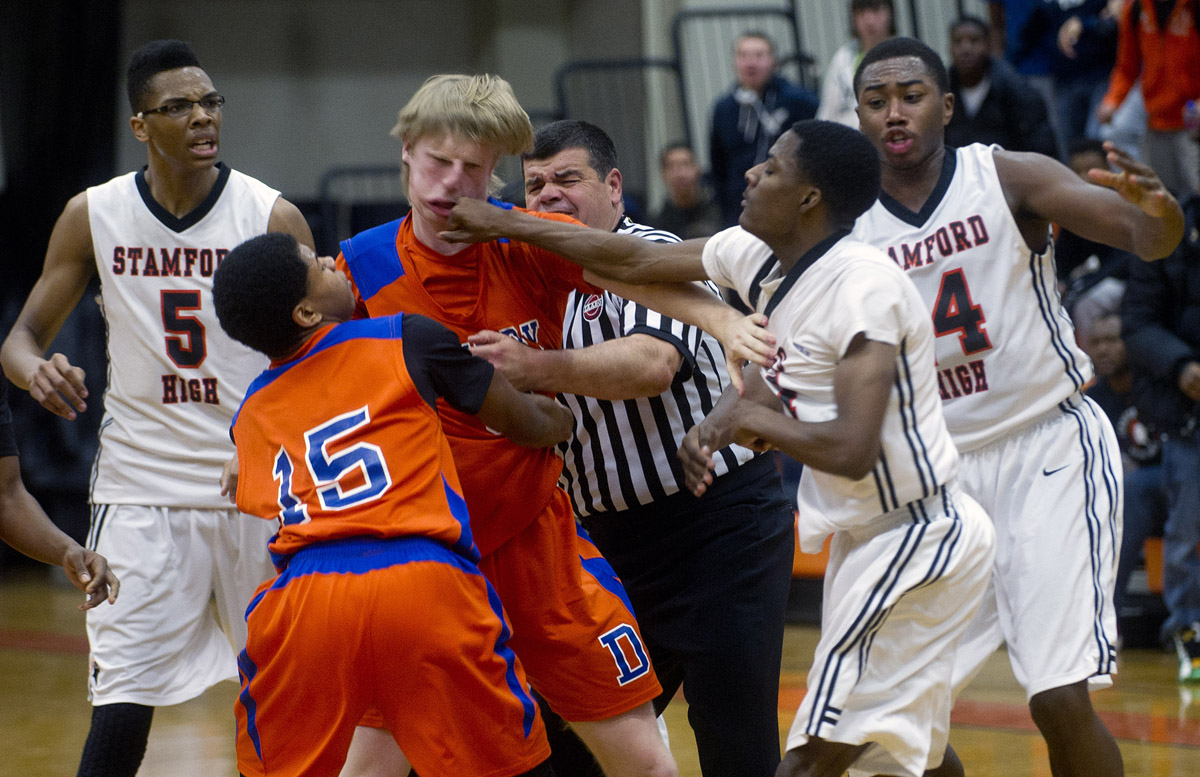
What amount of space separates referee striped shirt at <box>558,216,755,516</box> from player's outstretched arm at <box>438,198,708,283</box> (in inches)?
12.1

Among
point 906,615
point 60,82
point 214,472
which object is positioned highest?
point 60,82

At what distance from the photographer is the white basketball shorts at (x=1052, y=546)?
3512 mm

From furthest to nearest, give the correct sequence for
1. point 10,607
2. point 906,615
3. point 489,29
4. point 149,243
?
point 489,29 < point 10,607 < point 149,243 < point 906,615

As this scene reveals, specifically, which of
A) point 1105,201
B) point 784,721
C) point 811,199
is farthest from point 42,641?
point 1105,201

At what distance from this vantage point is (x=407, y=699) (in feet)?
9.46

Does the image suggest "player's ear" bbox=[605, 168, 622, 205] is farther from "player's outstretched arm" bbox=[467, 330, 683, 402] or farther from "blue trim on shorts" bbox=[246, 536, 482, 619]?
"blue trim on shorts" bbox=[246, 536, 482, 619]

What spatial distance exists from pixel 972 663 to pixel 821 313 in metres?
1.32

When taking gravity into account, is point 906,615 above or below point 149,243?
below

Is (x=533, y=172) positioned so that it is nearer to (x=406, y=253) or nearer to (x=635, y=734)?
(x=406, y=253)

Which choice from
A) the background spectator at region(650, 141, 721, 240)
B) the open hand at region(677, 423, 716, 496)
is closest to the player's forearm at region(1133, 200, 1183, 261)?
the open hand at region(677, 423, 716, 496)

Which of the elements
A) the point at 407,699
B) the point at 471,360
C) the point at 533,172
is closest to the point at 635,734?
the point at 407,699

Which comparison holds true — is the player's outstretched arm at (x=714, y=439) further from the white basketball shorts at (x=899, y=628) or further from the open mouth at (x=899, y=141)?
the open mouth at (x=899, y=141)

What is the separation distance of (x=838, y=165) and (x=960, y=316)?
932mm

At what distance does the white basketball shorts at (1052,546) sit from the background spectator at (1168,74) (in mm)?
5324
